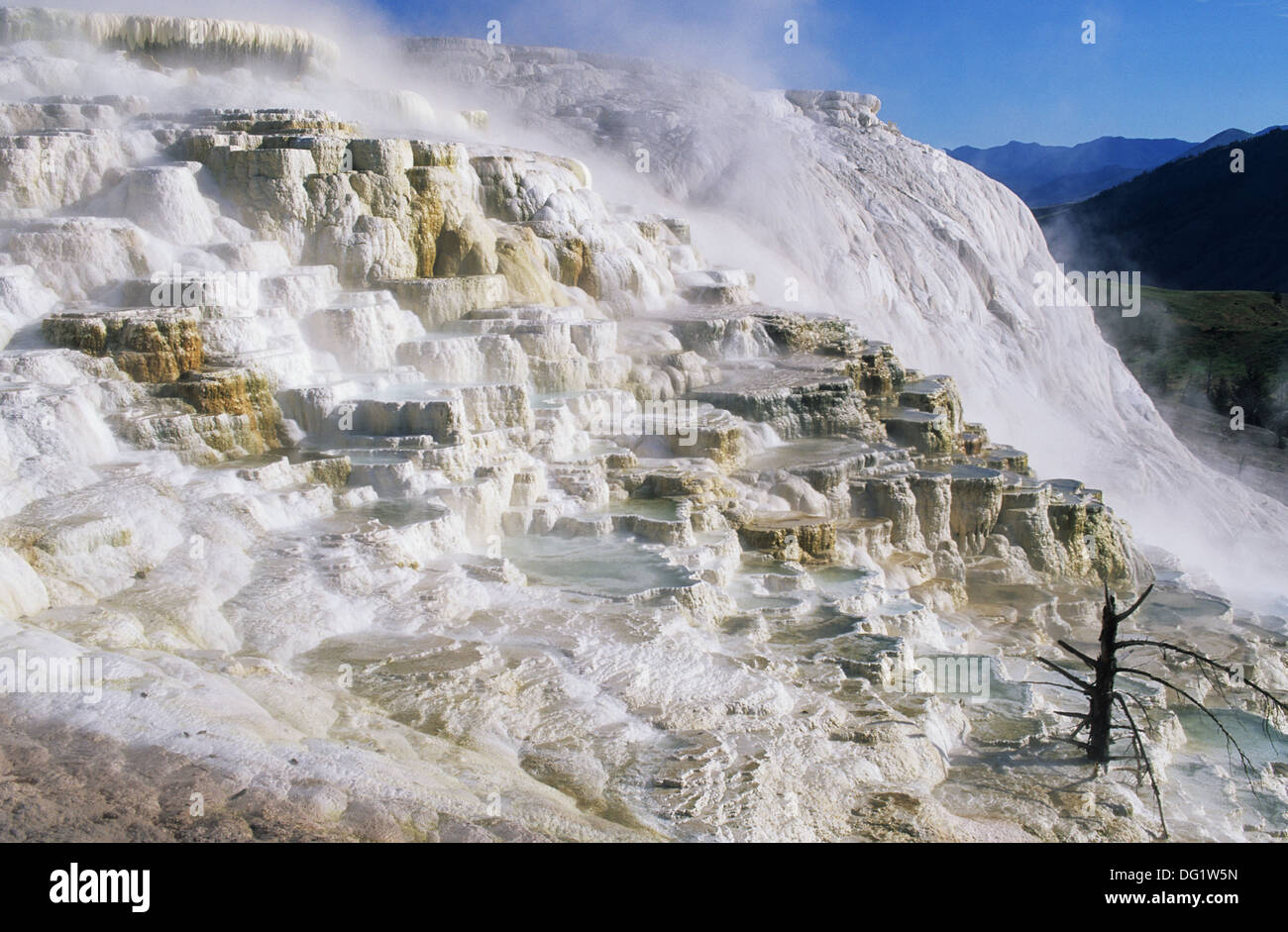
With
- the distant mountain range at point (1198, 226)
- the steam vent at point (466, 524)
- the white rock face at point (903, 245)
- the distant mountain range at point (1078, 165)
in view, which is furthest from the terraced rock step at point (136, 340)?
the distant mountain range at point (1078, 165)

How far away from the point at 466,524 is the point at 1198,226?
56363mm

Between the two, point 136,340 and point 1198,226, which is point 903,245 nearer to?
point 136,340

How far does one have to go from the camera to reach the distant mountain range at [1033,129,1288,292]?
50.9 metres

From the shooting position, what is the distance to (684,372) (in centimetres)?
1202

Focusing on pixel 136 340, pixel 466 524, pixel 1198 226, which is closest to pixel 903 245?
pixel 466 524

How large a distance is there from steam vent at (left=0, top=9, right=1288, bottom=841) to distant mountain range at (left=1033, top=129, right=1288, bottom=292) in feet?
124

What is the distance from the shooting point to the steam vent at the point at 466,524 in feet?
14.6

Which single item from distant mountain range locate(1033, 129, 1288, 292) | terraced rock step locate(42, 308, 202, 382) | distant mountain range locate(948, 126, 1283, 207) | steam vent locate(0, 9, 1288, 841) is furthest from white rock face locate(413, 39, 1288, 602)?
distant mountain range locate(948, 126, 1283, 207)

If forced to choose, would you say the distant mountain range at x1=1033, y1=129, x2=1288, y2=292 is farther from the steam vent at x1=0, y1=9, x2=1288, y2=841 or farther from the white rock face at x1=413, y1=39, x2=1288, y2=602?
the steam vent at x1=0, y1=9, x2=1288, y2=841

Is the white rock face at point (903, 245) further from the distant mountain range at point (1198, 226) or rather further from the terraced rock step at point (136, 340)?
the distant mountain range at point (1198, 226)

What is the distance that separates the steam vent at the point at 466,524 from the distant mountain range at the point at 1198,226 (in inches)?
1487

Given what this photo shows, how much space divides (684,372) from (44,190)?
6.70m
